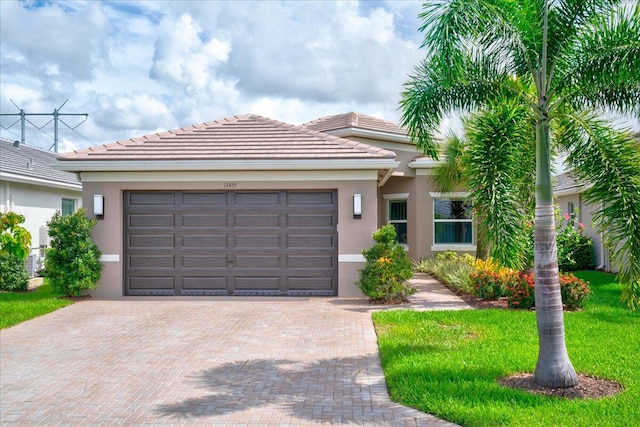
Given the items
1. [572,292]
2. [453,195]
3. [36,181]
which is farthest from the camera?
[453,195]

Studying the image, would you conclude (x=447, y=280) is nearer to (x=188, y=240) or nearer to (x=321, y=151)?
(x=321, y=151)

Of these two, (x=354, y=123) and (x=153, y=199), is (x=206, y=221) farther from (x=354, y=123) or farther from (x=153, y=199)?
(x=354, y=123)

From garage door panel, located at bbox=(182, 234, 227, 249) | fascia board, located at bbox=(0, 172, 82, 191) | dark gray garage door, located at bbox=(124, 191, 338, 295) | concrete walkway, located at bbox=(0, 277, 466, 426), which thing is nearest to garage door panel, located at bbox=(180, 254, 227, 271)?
dark gray garage door, located at bbox=(124, 191, 338, 295)

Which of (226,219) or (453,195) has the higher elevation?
(453,195)

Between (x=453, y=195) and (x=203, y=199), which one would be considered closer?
(x=203, y=199)

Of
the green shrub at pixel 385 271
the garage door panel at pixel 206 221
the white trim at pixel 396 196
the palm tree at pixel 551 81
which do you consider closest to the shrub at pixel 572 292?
the green shrub at pixel 385 271

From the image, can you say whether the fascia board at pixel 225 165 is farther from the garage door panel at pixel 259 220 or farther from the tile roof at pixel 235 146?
the garage door panel at pixel 259 220

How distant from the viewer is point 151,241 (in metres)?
13.6

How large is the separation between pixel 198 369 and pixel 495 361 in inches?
156

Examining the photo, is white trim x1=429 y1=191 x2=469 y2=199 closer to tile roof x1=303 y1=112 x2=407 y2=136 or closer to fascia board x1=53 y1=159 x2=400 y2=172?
tile roof x1=303 y1=112 x2=407 y2=136

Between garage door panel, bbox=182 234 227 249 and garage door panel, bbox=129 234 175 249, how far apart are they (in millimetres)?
420

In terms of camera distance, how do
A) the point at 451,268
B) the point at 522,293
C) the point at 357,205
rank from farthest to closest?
the point at 451,268 → the point at 357,205 → the point at 522,293

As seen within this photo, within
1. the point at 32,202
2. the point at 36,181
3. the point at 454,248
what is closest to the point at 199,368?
the point at 36,181

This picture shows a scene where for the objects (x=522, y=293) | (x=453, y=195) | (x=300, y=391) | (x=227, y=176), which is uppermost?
(x=227, y=176)
